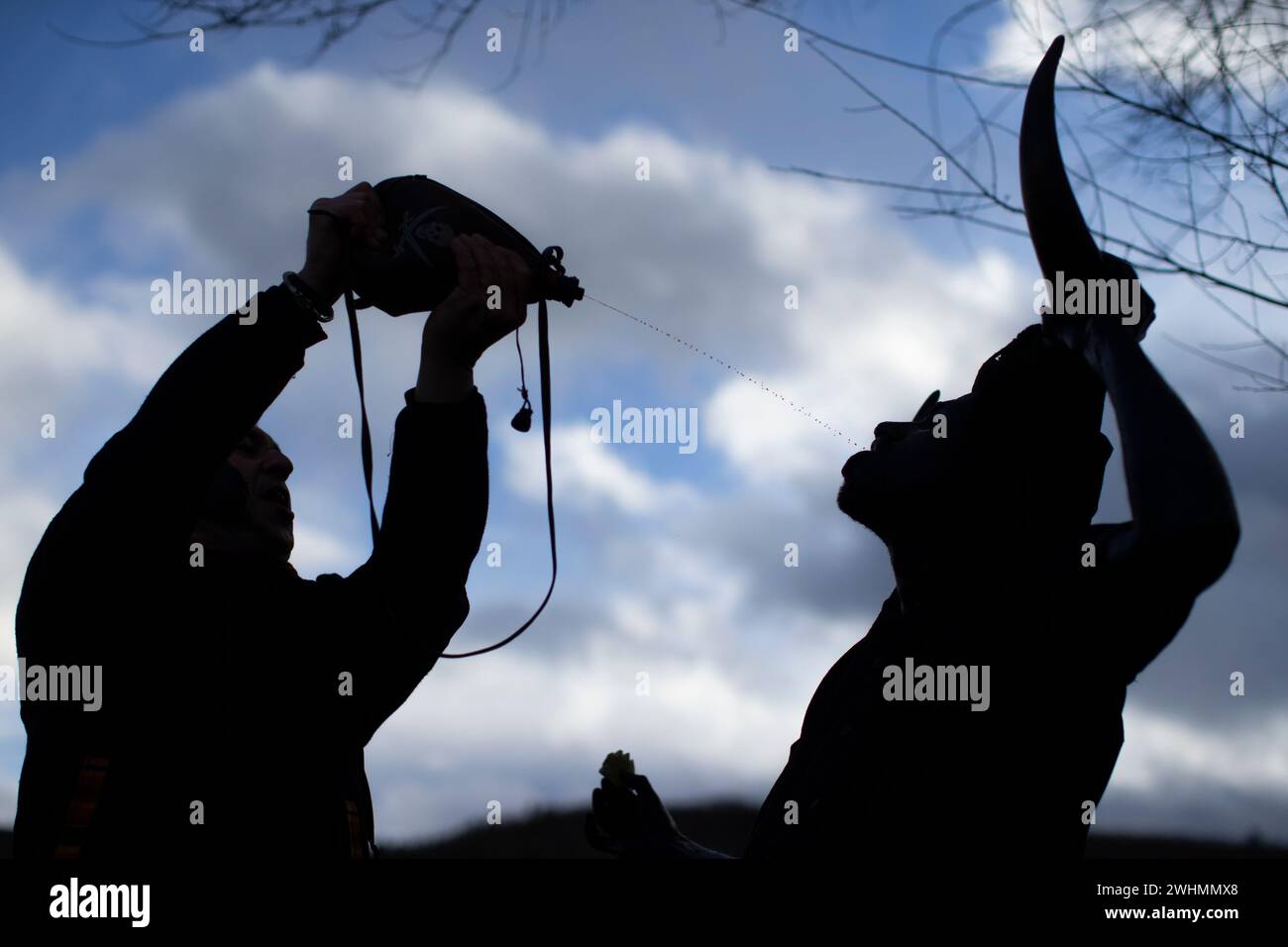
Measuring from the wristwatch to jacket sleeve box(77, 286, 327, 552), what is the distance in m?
0.11

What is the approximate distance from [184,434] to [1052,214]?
168 centimetres

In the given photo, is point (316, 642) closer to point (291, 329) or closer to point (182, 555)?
point (182, 555)

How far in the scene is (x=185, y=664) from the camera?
281 centimetres

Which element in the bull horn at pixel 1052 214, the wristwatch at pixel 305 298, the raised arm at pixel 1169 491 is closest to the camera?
the raised arm at pixel 1169 491

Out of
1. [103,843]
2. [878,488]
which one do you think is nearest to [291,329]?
[103,843]

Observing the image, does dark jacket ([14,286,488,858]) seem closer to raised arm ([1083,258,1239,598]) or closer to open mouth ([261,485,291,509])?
open mouth ([261,485,291,509])

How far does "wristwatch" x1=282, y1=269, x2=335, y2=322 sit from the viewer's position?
9.23 ft

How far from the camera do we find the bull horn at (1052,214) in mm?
2043

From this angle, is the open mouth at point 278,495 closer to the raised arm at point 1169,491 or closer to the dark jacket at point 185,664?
the dark jacket at point 185,664

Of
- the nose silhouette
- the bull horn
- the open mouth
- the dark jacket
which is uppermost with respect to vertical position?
the bull horn

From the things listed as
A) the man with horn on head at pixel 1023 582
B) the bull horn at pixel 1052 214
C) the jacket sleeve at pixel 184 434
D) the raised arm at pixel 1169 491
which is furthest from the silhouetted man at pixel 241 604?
the raised arm at pixel 1169 491

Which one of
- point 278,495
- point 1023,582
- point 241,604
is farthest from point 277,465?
point 1023,582

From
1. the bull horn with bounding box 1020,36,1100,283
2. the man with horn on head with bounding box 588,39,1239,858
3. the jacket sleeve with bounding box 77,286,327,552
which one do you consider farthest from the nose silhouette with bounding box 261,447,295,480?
the bull horn with bounding box 1020,36,1100,283

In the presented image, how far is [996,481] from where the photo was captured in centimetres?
230
